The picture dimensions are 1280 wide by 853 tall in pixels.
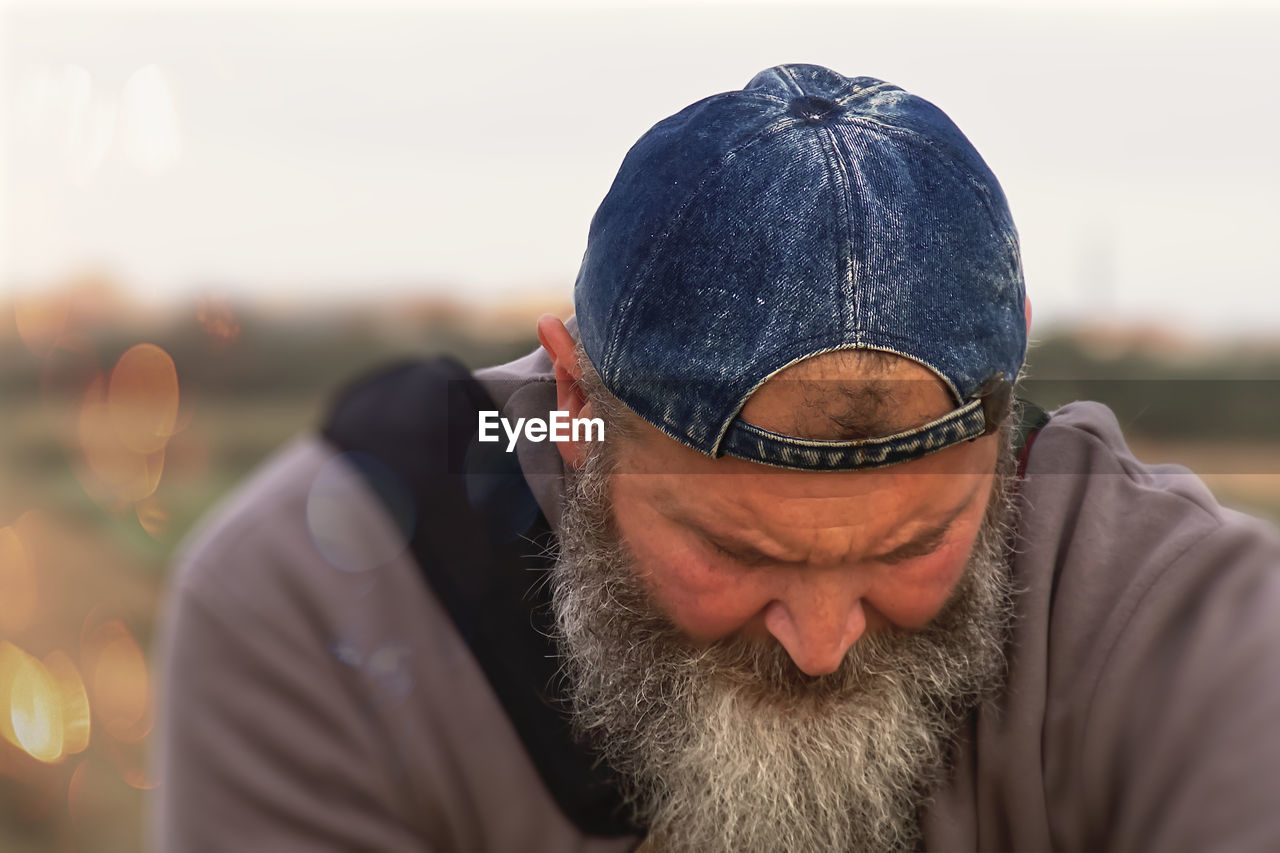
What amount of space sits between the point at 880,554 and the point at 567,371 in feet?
2.07

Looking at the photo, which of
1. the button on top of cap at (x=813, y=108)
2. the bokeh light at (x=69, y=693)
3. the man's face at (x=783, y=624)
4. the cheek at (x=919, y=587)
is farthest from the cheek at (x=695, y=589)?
the bokeh light at (x=69, y=693)

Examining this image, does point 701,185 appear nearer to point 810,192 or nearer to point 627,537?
point 810,192

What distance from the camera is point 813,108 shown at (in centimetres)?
152

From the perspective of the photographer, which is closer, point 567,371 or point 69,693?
point 567,371

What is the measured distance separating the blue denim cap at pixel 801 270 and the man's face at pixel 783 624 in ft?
0.16

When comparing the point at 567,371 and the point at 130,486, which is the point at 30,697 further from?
the point at 567,371

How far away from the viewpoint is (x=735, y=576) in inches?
58.7

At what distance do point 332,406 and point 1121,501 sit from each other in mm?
1415

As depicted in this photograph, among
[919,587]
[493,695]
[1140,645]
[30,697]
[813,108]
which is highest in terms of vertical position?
[813,108]

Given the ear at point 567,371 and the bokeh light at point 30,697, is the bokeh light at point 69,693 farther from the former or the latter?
the ear at point 567,371

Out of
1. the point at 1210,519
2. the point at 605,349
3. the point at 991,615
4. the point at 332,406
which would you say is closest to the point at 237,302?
the point at 332,406

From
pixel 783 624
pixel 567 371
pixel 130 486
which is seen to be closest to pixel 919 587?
pixel 783 624

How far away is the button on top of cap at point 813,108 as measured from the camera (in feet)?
4.93

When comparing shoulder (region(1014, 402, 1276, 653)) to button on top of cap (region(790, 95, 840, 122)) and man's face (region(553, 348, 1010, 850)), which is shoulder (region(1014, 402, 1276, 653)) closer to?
man's face (region(553, 348, 1010, 850))
